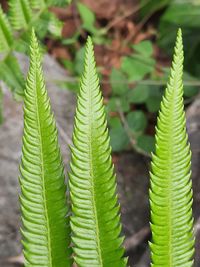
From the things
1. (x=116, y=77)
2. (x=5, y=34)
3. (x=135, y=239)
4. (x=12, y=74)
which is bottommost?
(x=135, y=239)

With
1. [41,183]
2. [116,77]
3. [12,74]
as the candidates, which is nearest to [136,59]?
[116,77]

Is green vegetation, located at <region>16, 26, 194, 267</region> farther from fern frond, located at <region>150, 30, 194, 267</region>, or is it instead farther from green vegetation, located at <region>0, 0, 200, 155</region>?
green vegetation, located at <region>0, 0, 200, 155</region>

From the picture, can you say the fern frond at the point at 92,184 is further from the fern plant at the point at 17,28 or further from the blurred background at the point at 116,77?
the fern plant at the point at 17,28

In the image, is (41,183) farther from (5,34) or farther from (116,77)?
(116,77)

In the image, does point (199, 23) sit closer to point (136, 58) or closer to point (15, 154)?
point (136, 58)

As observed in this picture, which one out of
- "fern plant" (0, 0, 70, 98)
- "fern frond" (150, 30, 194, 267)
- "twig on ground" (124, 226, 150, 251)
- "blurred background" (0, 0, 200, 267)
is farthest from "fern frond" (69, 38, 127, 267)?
"twig on ground" (124, 226, 150, 251)

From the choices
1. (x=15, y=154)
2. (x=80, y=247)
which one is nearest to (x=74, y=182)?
(x=80, y=247)

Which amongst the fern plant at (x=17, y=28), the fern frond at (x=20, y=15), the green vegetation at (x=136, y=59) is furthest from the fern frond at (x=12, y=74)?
the green vegetation at (x=136, y=59)
